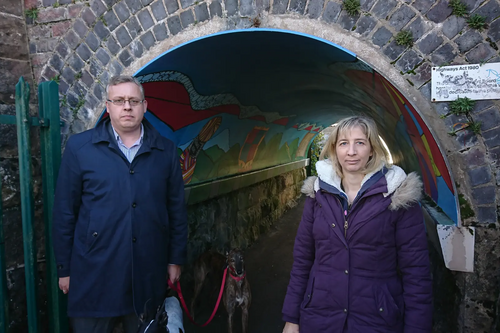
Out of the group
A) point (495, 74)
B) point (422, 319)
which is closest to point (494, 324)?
point (422, 319)

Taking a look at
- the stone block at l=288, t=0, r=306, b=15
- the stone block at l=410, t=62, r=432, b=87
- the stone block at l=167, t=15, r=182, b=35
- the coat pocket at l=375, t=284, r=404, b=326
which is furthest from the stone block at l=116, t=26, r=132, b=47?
the coat pocket at l=375, t=284, r=404, b=326

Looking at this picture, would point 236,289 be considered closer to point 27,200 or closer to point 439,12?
point 27,200

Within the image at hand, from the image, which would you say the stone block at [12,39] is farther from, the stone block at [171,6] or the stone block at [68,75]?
the stone block at [171,6]

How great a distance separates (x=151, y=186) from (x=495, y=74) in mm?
2495

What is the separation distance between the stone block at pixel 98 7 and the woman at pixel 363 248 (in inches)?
104

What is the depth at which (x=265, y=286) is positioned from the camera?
591 centimetres

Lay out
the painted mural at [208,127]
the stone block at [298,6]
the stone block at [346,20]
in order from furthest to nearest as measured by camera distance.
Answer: the painted mural at [208,127] < the stone block at [298,6] < the stone block at [346,20]

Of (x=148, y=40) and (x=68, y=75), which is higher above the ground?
(x=148, y=40)

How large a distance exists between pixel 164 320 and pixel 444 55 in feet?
8.60

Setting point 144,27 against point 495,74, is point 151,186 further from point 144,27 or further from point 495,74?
point 495,74

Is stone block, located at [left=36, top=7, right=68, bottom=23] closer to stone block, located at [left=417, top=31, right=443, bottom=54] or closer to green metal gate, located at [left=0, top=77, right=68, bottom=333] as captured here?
green metal gate, located at [left=0, top=77, right=68, bottom=333]

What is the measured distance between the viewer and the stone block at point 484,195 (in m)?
2.55

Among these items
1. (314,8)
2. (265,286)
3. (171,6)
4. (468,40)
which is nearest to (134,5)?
(171,6)

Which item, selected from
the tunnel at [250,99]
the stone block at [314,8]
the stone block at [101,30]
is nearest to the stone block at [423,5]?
the tunnel at [250,99]
